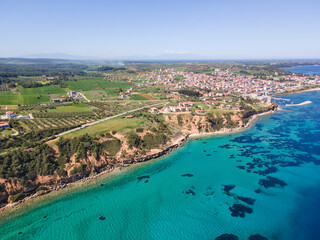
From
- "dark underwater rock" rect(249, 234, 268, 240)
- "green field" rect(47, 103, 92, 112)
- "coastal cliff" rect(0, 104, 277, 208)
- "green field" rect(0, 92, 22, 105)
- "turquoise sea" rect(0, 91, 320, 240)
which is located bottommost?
"turquoise sea" rect(0, 91, 320, 240)

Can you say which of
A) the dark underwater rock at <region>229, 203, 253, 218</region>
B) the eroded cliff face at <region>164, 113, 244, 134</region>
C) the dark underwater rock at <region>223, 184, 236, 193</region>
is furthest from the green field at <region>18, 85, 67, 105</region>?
the dark underwater rock at <region>229, 203, 253, 218</region>

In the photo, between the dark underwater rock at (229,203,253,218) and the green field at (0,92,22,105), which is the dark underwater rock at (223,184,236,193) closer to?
the dark underwater rock at (229,203,253,218)

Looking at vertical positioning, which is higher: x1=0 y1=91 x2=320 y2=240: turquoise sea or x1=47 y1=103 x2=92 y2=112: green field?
x1=47 y1=103 x2=92 y2=112: green field

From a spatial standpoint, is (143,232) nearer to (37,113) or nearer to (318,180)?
(318,180)

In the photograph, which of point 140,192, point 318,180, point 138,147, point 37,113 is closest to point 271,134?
point 318,180

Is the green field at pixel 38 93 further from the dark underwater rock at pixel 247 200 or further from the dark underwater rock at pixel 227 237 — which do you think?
the dark underwater rock at pixel 227 237

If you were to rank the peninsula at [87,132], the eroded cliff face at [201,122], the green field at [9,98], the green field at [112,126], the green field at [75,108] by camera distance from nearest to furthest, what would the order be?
1. the peninsula at [87,132]
2. the green field at [112,126]
3. the eroded cliff face at [201,122]
4. the green field at [75,108]
5. the green field at [9,98]

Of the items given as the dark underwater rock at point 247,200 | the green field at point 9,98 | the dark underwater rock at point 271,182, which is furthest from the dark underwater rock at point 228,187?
the green field at point 9,98

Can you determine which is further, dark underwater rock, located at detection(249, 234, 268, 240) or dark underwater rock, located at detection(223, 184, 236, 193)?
dark underwater rock, located at detection(223, 184, 236, 193)
